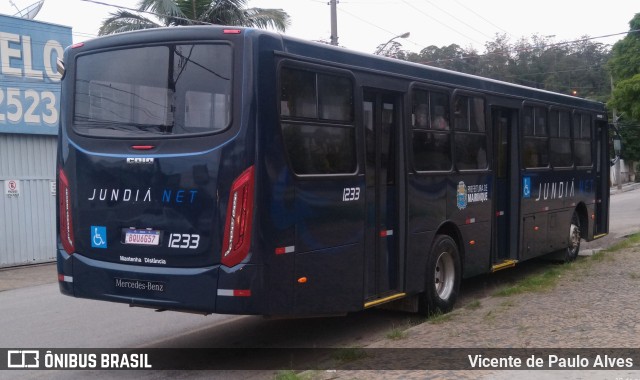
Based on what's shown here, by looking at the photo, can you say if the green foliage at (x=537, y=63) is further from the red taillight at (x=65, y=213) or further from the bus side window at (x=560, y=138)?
the red taillight at (x=65, y=213)

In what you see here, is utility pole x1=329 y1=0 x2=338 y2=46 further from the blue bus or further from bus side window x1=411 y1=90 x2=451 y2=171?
the blue bus

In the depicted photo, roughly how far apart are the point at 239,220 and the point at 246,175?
405 mm

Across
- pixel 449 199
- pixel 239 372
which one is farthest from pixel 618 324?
pixel 239 372

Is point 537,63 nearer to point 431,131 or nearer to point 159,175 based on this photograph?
point 431,131

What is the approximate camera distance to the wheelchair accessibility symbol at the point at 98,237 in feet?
23.1

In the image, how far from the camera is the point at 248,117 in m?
6.38

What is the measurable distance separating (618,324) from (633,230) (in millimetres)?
13578

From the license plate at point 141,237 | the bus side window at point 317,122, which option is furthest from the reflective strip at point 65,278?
the bus side window at point 317,122

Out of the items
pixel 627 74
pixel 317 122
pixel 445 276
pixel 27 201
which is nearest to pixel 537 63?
pixel 627 74

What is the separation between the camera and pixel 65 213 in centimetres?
736

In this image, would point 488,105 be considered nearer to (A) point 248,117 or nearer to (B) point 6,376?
(A) point 248,117

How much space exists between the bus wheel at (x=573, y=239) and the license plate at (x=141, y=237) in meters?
9.50

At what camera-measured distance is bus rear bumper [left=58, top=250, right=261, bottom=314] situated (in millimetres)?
6328

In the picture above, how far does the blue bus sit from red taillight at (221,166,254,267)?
1 centimetres
